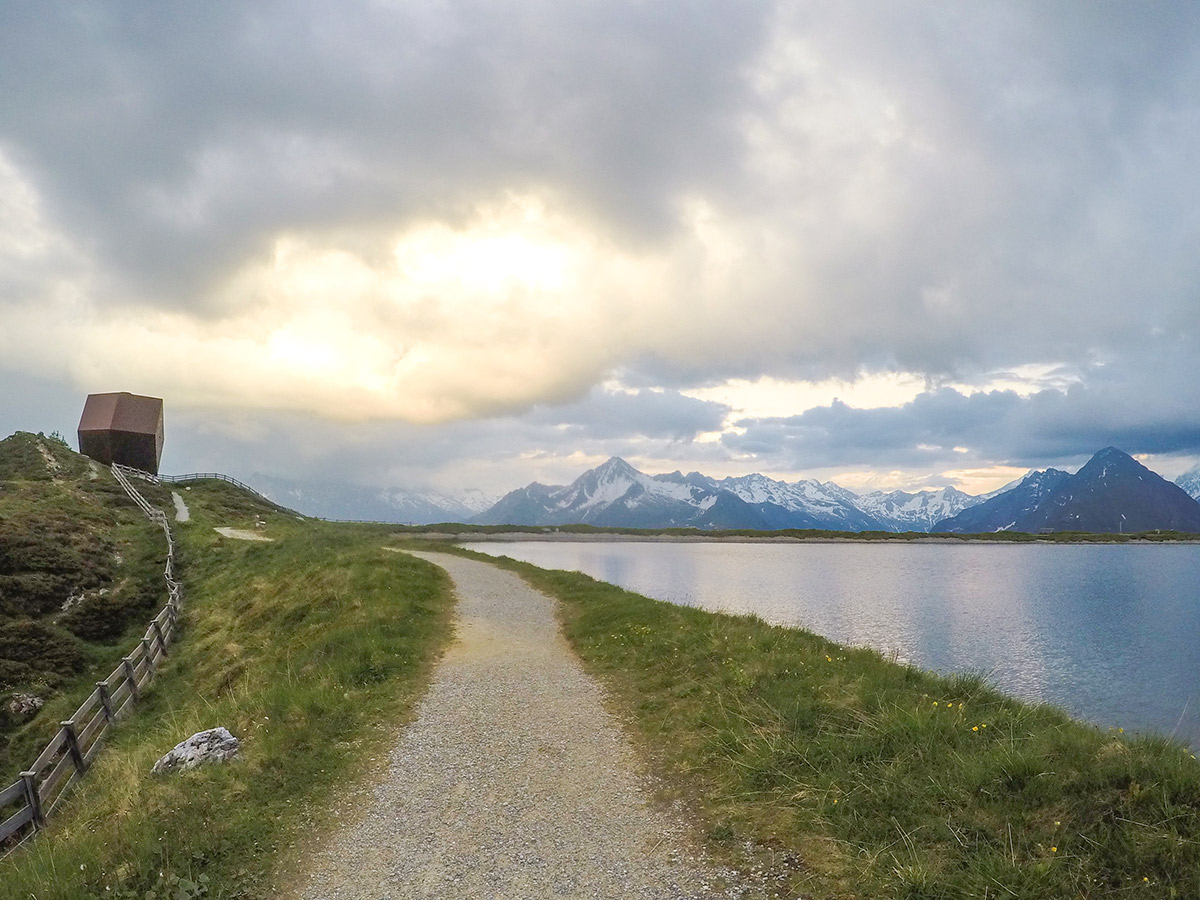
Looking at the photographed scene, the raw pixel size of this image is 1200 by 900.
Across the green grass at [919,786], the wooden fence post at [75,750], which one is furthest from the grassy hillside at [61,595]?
the green grass at [919,786]

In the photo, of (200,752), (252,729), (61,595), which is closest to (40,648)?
(61,595)

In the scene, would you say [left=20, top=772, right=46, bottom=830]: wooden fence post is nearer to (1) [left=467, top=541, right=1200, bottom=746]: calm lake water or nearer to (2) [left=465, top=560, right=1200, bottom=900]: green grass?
(2) [left=465, top=560, right=1200, bottom=900]: green grass

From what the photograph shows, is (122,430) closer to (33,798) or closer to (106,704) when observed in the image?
(106,704)

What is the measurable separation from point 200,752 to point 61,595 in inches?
1046

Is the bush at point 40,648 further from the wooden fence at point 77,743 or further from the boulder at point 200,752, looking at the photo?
the boulder at point 200,752

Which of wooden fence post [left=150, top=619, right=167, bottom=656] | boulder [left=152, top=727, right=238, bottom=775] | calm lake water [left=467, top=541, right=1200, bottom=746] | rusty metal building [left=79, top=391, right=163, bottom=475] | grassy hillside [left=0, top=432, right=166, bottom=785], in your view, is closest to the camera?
boulder [left=152, top=727, right=238, bottom=775]

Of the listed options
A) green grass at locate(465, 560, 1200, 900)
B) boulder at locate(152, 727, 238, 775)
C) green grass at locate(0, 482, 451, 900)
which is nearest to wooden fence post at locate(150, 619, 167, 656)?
green grass at locate(0, 482, 451, 900)

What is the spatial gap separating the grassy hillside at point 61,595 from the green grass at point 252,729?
318 centimetres

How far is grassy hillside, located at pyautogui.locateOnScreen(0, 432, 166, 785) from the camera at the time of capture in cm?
2255

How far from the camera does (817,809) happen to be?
8.72m

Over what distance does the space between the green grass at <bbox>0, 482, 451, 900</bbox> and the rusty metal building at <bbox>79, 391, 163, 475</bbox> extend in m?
62.9

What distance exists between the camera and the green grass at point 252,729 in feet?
26.2

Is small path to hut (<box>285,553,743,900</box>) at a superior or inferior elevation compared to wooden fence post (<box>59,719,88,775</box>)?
superior

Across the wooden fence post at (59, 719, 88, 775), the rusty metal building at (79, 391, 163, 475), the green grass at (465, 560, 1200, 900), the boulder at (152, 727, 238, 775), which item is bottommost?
the wooden fence post at (59, 719, 88, 775)
